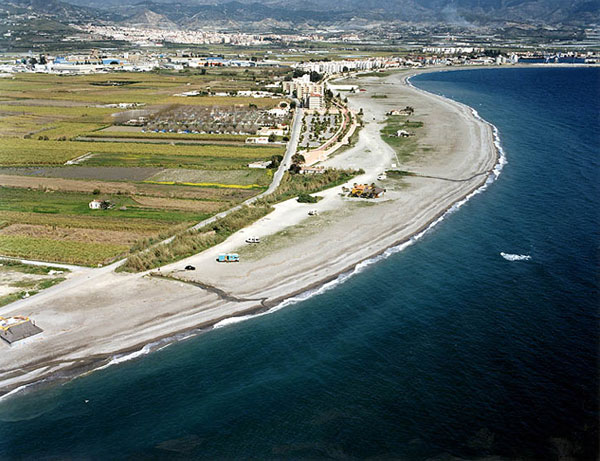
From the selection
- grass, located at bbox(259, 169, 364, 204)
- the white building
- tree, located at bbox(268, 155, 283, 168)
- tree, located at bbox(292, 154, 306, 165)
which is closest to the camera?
grass, located at bbox(259, 169, 364, 204)

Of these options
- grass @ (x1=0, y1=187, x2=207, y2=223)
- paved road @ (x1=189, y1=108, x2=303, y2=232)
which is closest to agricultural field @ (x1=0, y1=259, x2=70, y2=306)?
paved road @ (x1=189, y1=108, x2=303, y2=232)

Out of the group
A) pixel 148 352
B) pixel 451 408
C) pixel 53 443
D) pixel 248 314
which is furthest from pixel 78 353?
pixel 451 408

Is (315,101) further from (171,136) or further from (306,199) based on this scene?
(306,199)

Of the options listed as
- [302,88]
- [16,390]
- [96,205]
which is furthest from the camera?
[302,88]

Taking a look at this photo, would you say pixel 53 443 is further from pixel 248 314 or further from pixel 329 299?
pixel 329 299

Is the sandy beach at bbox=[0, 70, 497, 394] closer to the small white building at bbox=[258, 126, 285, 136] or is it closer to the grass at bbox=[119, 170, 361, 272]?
the grass at bbox=[119, 170, 361, 272]

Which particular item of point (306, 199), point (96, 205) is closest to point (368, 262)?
point (306, 199)
